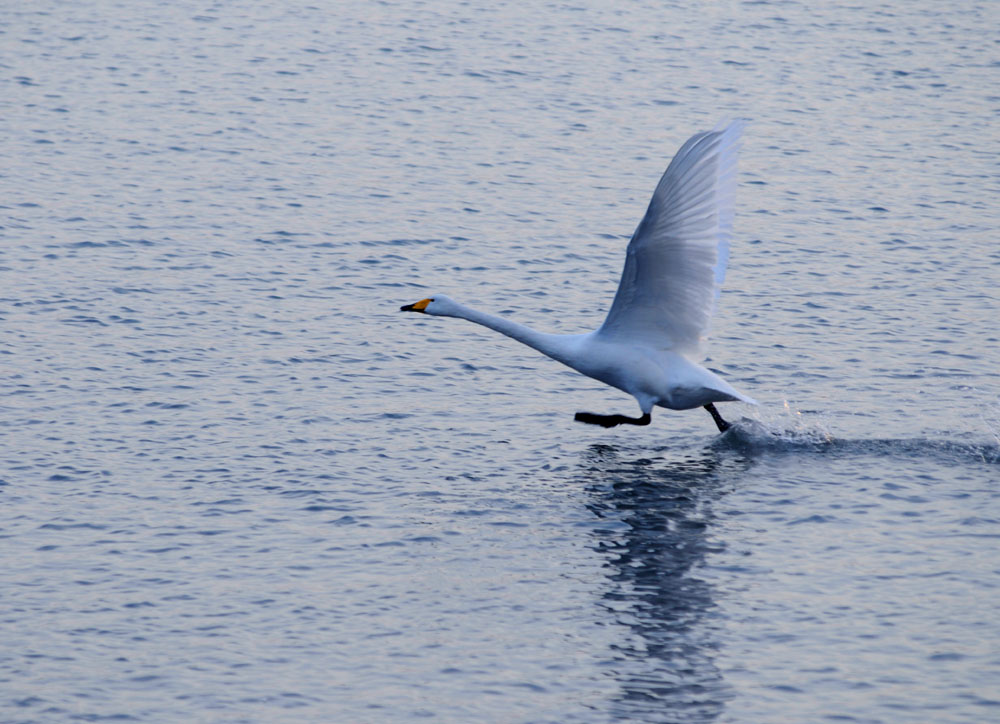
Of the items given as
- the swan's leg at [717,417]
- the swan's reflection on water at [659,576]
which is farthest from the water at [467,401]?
the swan's leg at [717,417]

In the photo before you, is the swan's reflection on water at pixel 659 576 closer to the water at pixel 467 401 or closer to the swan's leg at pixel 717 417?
the water at pixel 467 401

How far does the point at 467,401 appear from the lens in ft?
55.6

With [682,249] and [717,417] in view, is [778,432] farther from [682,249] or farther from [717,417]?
[682,249]

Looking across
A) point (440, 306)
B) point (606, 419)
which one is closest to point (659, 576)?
point (606, 419)

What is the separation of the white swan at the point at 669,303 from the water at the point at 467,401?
0.77 metres

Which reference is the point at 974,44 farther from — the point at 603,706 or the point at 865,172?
the point at 603,706

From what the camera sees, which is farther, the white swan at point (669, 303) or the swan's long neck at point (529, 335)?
the swan's long neck at point (529, 335)

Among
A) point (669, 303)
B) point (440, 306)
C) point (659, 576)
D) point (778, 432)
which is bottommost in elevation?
point (659, 576)

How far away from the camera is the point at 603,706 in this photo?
428 inches

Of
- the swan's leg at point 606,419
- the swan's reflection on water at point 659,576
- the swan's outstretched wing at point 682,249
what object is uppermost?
the swan's outstretched wing at point 682,249

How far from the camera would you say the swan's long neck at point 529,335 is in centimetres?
1525

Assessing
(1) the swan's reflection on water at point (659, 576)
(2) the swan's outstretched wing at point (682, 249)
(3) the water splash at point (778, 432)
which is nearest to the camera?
(1) the swan's reflection on water at point (659, 576)

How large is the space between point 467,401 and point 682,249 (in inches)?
145

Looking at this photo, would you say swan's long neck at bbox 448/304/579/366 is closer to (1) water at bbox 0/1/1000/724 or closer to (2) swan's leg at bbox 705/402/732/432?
(1) water at bbox 0/1/1000/724
